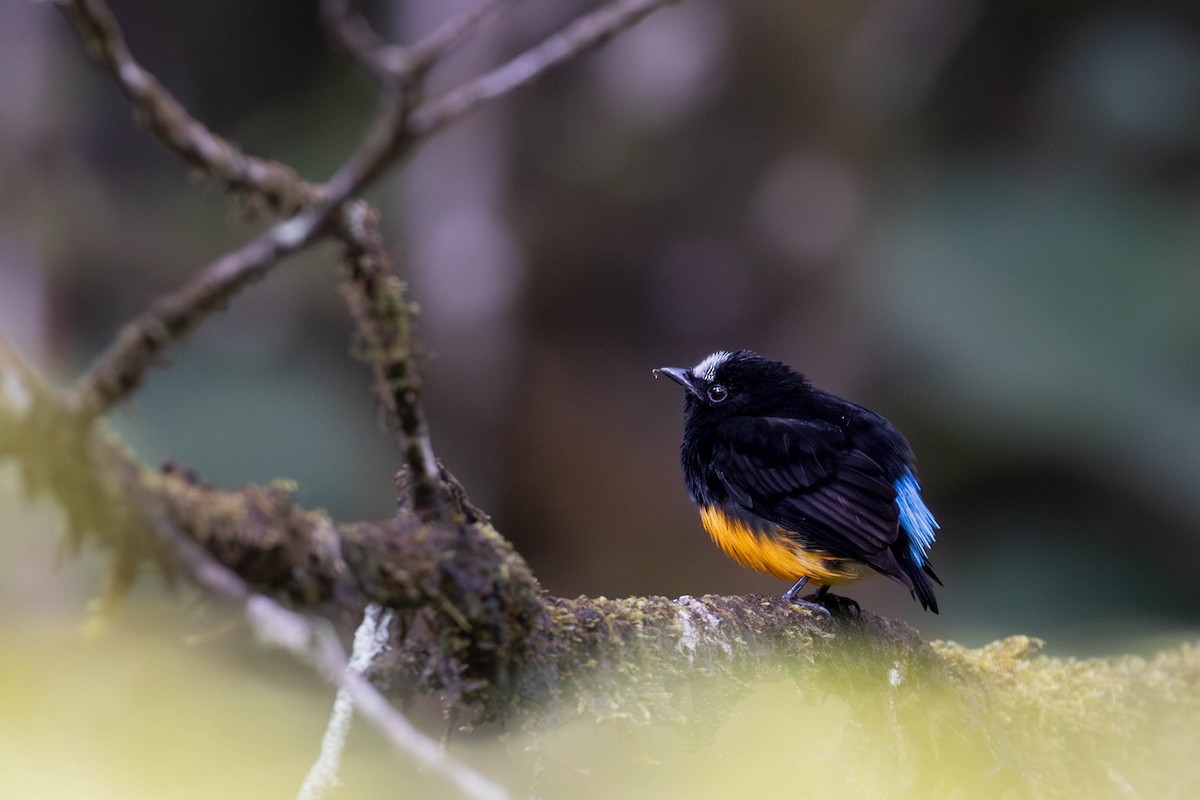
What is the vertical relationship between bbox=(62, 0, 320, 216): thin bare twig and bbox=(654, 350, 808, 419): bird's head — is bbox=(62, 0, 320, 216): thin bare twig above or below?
below

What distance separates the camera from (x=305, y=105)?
33.9 feet

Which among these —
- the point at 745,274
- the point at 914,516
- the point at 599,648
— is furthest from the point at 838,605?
the point at 745,274

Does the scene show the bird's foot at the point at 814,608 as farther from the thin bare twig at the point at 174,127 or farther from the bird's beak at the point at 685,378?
the thin bare twig at the point at 174,127

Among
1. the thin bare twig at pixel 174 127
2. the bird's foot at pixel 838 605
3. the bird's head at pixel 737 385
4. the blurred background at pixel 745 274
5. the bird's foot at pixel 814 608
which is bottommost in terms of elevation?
the thin bare twig at pixel 174 127

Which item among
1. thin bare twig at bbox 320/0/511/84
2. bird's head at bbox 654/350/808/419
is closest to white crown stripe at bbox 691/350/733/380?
bird's head at bbox 654/350/808/419

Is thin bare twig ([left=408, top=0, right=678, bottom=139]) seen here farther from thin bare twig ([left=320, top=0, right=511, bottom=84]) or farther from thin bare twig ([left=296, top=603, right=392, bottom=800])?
thin bare twig ([left=296, top=603, right=392, bottom=800])

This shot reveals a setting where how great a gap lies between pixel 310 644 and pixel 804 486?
260 centimetres

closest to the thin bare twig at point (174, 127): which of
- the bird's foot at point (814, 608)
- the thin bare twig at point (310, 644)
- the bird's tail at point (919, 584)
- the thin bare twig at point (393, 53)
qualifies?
the thin bare twig at point (393, 53)

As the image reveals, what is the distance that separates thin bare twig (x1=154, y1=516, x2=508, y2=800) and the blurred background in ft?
20.4

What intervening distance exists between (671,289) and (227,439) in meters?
3.78

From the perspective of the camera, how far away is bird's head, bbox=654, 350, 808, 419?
4.22m

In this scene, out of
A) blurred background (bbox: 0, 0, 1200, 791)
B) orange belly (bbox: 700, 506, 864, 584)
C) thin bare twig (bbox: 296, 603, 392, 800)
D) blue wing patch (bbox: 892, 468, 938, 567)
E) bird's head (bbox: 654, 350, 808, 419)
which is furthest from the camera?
blurred background (bbox: 0, 0, 1200, 791)

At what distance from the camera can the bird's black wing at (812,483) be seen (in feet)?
11.6

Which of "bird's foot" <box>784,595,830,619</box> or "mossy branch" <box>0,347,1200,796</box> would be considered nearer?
"mossy branch" <box>0,347,1200,796</box>
